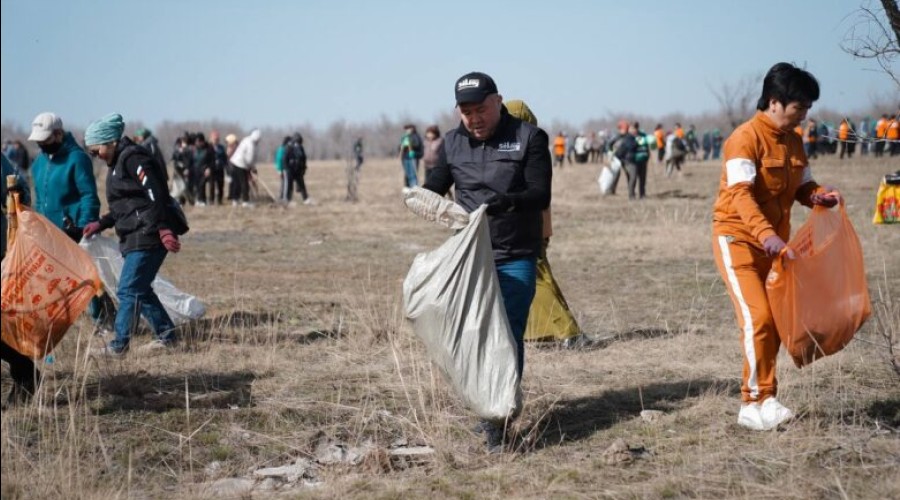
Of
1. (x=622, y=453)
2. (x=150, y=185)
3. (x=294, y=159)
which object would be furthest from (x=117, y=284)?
Answer: (x=294, y=159)

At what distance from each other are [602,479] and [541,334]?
9.01ft

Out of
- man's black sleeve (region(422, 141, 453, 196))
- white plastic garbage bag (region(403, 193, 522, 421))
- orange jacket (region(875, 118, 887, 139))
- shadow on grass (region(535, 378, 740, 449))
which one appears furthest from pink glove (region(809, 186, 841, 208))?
man's black sleeve (region(422, 141, 453, 196))

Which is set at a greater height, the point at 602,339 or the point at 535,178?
the point at 535,178

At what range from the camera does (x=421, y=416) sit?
17.5ft

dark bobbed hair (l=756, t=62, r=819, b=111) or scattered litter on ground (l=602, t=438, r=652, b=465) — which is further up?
dark bobbed hair (l=756, t=62, r=819, b=111)

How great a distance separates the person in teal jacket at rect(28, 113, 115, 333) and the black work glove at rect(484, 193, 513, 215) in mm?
3861

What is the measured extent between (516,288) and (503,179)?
1.71 ft

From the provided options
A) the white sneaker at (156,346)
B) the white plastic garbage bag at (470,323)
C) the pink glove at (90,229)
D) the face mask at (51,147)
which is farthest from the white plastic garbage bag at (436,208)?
the face mask at (51,147)

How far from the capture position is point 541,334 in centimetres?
700

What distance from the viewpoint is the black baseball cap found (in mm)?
→ 4527

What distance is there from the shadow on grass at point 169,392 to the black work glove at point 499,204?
6.53 ft

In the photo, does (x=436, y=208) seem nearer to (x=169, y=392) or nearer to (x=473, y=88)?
(x=473, y=88)

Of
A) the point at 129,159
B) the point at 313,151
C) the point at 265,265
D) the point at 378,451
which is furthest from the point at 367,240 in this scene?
the point at 313,151

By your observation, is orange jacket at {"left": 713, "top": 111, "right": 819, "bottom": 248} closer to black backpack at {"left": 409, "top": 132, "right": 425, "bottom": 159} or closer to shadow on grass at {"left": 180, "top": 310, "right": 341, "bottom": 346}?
shadow on grass at {"left": 180, "top": 310, "right": 341, "bottom": 346}
